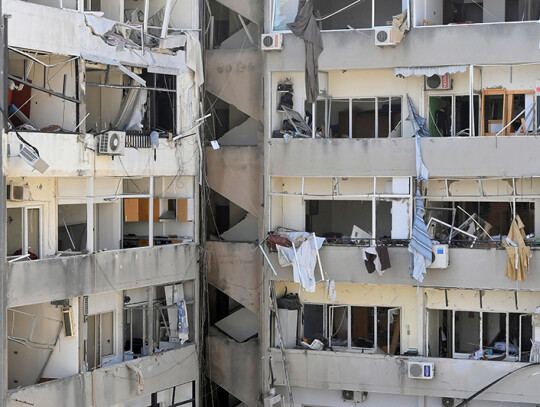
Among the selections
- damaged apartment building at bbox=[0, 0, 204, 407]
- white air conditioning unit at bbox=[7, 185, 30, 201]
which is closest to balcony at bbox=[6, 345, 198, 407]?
damaged apartment building at bbox=[0, 0, 204, 407]

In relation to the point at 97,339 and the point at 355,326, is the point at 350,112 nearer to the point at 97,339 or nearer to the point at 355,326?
the point at 355,326

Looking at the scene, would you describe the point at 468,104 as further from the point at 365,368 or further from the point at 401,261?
the point at 365,368

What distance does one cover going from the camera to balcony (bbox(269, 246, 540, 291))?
29719mm

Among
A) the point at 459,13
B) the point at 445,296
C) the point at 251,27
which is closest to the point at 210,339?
the point at 445,296

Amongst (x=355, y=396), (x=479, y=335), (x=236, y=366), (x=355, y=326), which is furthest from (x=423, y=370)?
(x=236, y=366)

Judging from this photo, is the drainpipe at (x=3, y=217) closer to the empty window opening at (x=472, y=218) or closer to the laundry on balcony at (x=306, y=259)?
the laundry on balcony at (x=306, y=259)

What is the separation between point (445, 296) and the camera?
101 feet

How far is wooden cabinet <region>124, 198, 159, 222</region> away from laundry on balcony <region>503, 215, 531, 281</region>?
9294 millimetres

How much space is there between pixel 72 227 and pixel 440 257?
30.5ft

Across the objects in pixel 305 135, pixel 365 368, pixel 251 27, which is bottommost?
pixel 365 368

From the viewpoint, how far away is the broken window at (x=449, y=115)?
3105cm

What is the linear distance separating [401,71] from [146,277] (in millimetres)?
8365

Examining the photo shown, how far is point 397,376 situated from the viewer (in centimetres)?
3067

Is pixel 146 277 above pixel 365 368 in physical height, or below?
above
